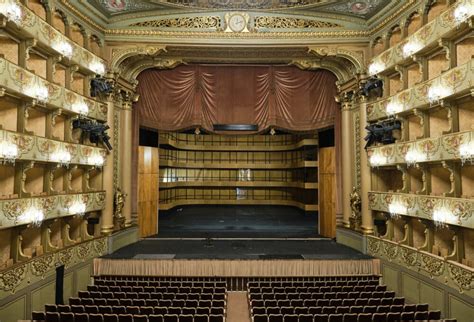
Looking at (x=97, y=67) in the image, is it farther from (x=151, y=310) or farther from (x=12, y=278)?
(x=151, y=310)

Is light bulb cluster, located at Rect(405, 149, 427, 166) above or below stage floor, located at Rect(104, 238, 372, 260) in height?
above

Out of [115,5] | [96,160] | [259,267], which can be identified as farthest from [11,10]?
[259,267]

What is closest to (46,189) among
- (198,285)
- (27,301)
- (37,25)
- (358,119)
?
(27,301)

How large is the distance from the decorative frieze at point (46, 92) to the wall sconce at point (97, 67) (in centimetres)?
117

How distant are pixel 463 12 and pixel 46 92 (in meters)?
11.5

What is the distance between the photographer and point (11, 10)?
829 cm

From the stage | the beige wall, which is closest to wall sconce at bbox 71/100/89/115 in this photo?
the stage

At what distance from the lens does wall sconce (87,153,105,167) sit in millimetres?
12023

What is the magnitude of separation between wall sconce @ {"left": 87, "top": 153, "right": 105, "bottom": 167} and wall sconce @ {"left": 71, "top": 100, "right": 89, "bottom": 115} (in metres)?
1.60

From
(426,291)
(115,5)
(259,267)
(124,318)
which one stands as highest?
(115,5)

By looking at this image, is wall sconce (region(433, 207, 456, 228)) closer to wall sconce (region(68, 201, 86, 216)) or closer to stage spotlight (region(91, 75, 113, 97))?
wall sconce (region(68, 201, 86, 216))

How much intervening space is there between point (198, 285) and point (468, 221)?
748 centimetres

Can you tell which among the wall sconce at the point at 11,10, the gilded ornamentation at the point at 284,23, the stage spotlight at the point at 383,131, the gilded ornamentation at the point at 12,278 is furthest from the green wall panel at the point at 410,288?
the wall sconce at the point at 11,10

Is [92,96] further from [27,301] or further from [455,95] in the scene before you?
[455,95]
